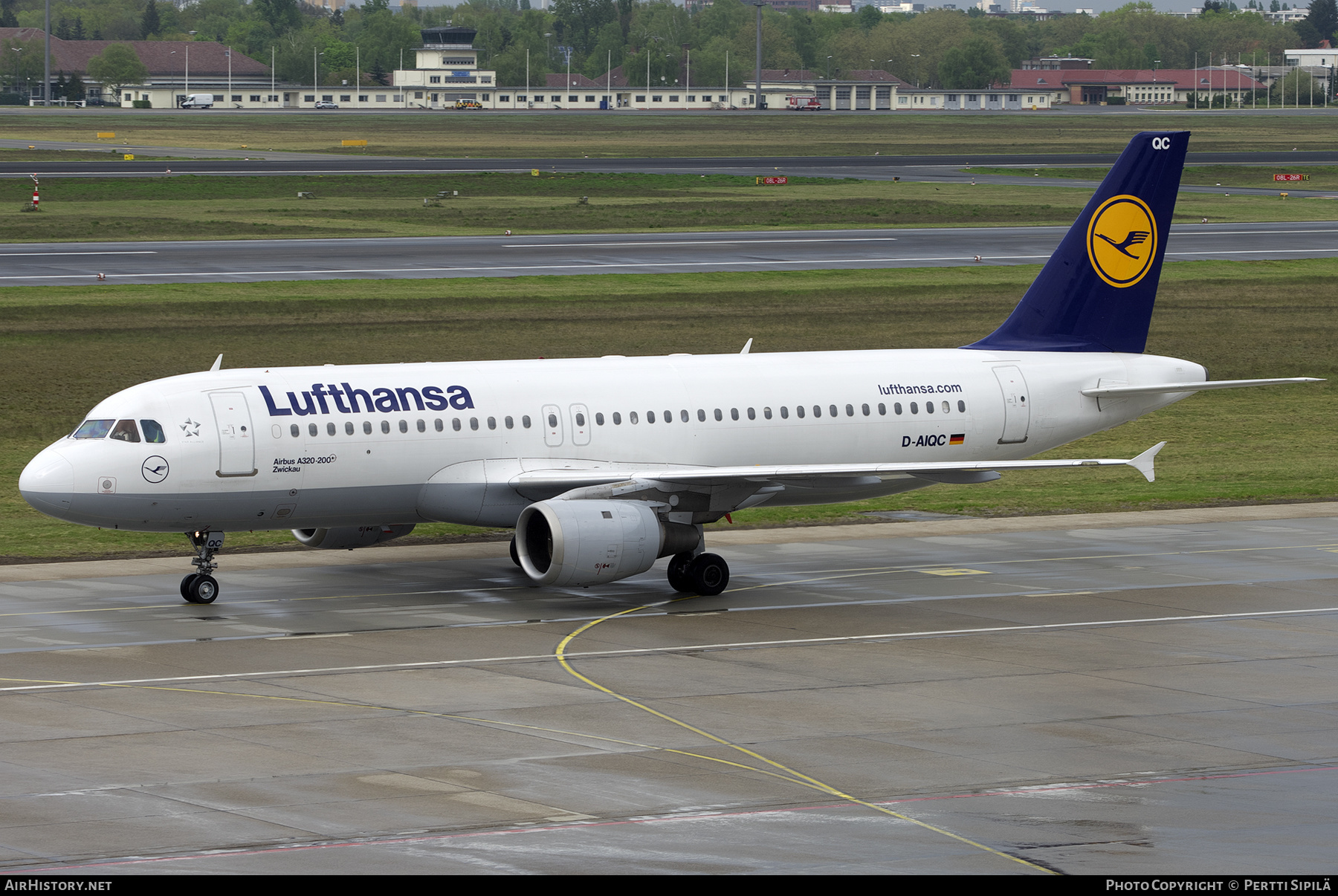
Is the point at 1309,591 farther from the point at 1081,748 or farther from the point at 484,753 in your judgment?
the point at 484,753

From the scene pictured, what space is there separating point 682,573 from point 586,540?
11.1 feet

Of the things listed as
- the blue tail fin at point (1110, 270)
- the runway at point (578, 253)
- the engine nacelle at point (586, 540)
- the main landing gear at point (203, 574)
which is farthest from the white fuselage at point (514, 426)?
the runway at point (578, 253)

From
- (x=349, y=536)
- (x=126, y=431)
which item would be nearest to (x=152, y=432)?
(x=126, y=431)

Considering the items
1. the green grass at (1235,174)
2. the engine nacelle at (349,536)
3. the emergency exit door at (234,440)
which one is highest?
the green grass at (1235,174)

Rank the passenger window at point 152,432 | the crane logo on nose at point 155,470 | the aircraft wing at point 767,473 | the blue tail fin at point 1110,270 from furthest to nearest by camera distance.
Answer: the blue tail fin at point 1110,270 < the aircraft wing at point 767,473 < the passenger window at point 152,432 < the crane logo on nose at point 155,470

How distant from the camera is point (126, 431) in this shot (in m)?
32.8

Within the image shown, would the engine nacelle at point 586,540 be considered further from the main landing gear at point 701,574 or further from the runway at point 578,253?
the runway at point 578,253

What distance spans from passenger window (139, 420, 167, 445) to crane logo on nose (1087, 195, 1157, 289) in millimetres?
20647

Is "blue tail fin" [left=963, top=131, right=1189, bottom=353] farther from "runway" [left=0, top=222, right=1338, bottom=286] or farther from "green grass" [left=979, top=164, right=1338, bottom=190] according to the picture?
"green grass" [left=979, top=164, right=1338, bottom=190]

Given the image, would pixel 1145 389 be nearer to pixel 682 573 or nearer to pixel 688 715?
pixel 682 573

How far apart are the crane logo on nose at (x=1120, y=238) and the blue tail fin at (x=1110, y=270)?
17 mm

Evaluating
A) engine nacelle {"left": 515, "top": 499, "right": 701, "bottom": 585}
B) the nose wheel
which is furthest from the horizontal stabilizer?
the nose wheel

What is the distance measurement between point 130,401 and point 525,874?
57.9ft

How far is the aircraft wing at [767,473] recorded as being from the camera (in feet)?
111
